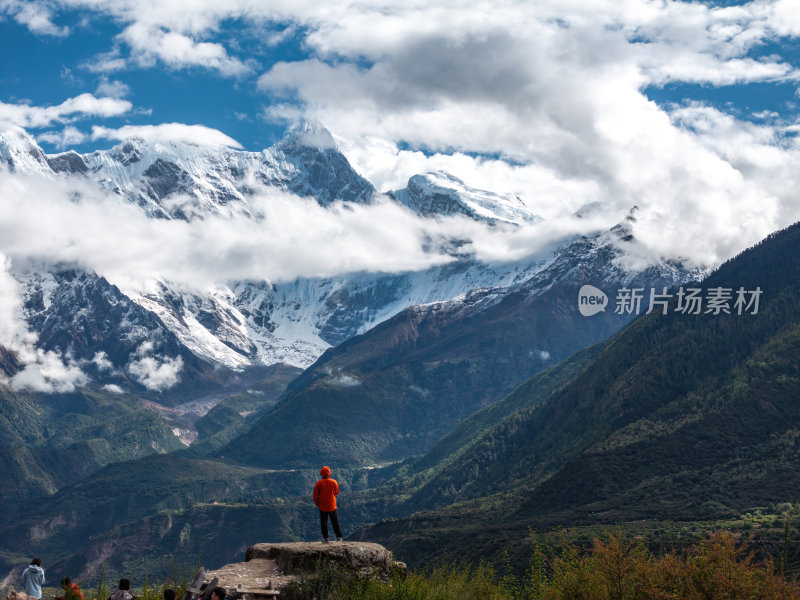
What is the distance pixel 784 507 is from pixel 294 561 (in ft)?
557

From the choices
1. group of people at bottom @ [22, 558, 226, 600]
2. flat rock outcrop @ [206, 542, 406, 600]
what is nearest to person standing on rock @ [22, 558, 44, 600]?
group of people at bottom @ [22, 558, 226, 600]

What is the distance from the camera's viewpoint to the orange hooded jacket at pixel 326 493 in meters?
49.4

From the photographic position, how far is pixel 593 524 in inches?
7771

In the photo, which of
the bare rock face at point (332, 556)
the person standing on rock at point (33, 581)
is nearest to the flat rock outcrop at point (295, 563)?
the bare rock face at point (332, 556)

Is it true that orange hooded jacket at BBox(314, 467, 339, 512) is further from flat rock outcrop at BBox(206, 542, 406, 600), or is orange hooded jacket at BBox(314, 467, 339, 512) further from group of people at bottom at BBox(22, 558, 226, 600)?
group of people at bottom at BBox(22, 558, 226, 600)

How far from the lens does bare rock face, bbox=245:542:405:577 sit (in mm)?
45094

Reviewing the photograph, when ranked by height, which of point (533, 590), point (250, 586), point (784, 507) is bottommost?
point (784, 507)

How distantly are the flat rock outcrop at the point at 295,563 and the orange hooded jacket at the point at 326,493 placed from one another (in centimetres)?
252

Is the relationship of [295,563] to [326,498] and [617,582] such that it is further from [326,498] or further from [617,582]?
[617,582]

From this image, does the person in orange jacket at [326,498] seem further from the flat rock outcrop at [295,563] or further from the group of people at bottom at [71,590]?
the group of people at bottom at [71,590]

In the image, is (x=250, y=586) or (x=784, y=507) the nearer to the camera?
(x=250, y=586)

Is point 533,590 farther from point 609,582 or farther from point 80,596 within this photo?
point 80,596

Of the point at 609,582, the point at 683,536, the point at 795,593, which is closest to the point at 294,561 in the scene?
the point at 609,582

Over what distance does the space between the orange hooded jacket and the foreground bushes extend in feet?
17.6
